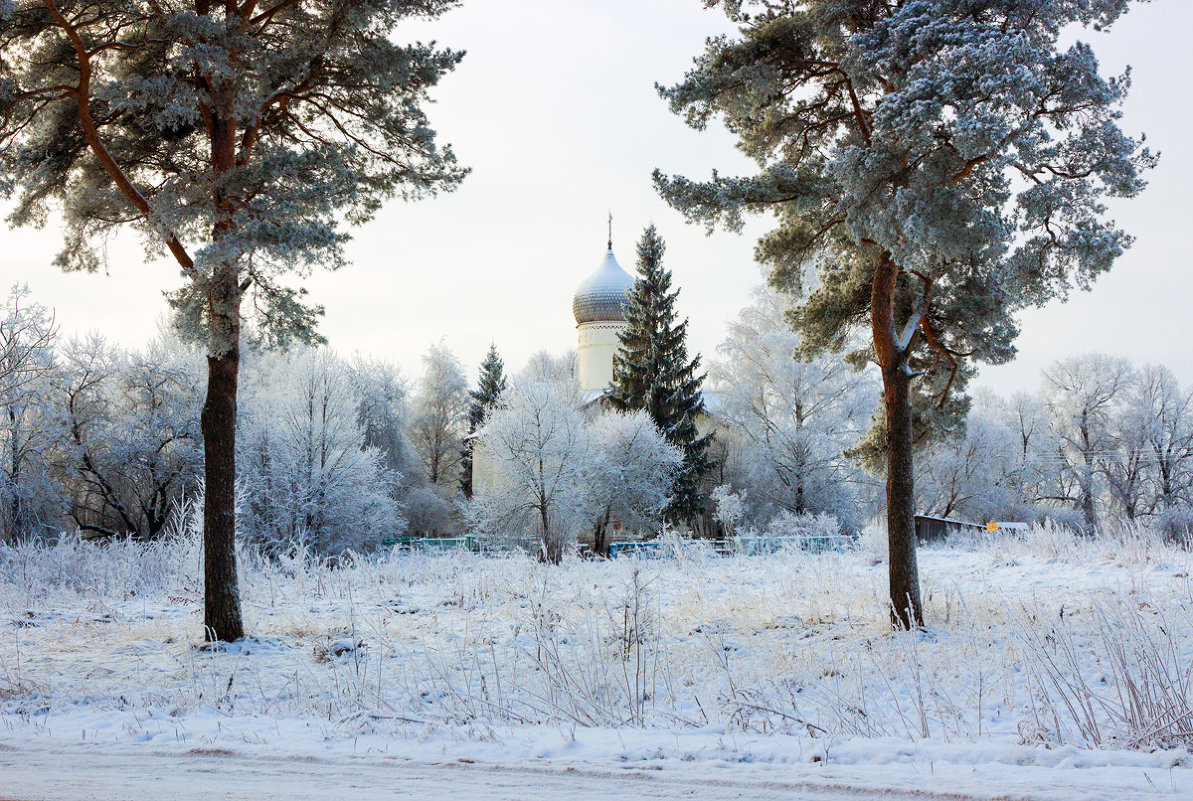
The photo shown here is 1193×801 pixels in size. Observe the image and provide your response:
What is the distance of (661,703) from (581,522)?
84.8ft

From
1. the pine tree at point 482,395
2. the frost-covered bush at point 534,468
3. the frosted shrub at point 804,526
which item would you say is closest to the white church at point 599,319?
the pine tree at point 482,395

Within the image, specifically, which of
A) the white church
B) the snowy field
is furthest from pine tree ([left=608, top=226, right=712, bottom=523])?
the snowy field

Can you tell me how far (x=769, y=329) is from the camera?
35812 millimetres

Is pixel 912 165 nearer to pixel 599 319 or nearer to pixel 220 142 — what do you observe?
pixel 220 142

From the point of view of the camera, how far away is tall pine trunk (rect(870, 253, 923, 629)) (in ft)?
32.6

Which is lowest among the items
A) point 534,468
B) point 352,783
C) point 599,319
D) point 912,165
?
point 352,783

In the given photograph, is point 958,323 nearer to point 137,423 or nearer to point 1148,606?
point 1148,606

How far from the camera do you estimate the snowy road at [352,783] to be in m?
3.49

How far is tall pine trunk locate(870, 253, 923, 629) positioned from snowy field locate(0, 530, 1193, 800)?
566 mm

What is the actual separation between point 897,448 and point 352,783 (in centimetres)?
819

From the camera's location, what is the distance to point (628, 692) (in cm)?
498

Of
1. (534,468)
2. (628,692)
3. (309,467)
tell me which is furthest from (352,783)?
(534,468)

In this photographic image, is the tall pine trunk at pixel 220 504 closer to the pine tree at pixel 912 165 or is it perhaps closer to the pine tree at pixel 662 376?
the pine tree at pixel 912 165

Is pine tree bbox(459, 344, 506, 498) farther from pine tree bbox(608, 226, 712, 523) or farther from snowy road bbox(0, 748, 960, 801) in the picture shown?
snowy road bbox(0, 748, 960, 801)
